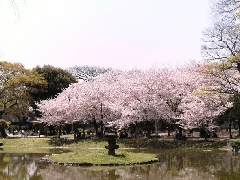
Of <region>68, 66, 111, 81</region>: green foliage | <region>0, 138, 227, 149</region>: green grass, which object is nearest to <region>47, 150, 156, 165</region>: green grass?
<region>0, 138, 227, 149</region>: green grass

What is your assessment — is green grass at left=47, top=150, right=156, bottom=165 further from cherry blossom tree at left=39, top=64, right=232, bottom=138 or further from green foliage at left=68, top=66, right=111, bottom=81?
green foliage at left=68, top=66, right=111, bottom=81

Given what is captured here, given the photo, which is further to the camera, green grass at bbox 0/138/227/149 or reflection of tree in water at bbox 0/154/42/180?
green grass at bbox 0/138/227/149

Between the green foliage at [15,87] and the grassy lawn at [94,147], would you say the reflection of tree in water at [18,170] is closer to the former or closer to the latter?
the grassy lawn at [94,147]

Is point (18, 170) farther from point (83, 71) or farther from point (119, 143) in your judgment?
point (83, 71)

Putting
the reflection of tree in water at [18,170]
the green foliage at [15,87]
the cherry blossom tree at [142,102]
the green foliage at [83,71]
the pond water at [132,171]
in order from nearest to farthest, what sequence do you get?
1. the pond water at [132,171]
2. the reflection of tree in water at [18,170]
3. the cherry blossom tree at [142,102]
4. the green foliage at [15,87]
5. the green foliage at [83,71]

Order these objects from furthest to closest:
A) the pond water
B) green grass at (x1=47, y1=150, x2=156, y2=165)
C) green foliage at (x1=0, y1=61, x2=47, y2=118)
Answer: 1. green foliage at (x1=0, y1=61, x2=47, y2=118)
2. green grass at (x1=47, y1=150, x2=156, y2=165)
3. the pond water

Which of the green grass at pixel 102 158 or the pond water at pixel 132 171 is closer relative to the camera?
the pond water at pixel 132 171

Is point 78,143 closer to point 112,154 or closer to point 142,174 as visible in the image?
point 112,154

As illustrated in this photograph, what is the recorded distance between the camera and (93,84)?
168 feet

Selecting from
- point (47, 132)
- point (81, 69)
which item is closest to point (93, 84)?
point (47, 132)

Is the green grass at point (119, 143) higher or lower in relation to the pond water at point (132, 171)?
higher

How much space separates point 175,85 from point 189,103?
4.66 metres

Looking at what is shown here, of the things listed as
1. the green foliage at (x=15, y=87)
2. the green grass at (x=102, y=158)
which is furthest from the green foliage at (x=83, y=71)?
the green grass at (x=102, y=158)

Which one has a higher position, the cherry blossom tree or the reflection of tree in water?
the cherry blossom tree
